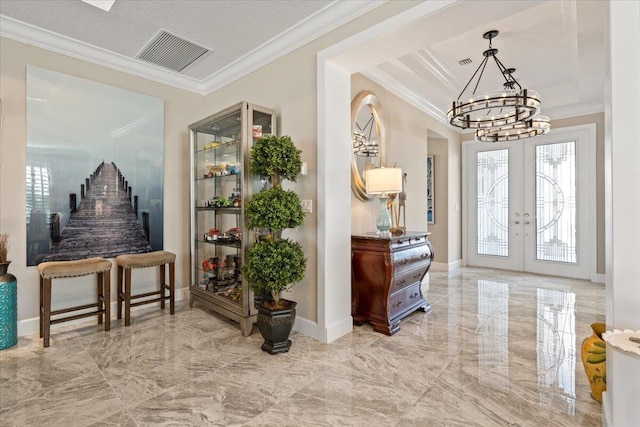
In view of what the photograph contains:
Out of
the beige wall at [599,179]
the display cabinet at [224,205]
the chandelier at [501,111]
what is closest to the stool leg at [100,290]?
the display cabinet at [224,205]

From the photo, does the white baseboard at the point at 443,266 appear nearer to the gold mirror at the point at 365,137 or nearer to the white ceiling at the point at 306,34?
the gold mirror at the point at 365,137

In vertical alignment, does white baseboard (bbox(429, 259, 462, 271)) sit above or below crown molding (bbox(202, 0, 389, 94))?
below

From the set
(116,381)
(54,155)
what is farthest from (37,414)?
(54,155)

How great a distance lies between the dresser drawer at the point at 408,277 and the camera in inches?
122

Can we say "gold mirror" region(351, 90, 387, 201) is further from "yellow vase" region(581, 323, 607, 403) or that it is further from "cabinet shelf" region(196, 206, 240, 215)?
"yellow vase" region(581, 323, 607, 403)

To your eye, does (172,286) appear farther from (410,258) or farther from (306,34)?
(306,34)

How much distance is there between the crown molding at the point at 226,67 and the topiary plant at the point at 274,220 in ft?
3.56

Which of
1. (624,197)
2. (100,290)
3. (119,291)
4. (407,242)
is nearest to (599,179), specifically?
(407,242)

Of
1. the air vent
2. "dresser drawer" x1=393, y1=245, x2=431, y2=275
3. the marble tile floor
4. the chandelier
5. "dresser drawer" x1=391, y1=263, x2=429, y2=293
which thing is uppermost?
the air vent

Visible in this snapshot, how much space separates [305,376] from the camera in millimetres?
2236

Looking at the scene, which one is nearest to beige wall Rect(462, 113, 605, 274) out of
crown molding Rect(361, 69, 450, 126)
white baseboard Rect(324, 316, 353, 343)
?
crown molding Rect(361, 69, 450, 126)

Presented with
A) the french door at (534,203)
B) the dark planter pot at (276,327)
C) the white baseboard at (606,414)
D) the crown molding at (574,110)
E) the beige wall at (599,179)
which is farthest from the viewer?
the french door at (534,203)

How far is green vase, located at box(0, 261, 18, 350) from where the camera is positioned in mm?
2615

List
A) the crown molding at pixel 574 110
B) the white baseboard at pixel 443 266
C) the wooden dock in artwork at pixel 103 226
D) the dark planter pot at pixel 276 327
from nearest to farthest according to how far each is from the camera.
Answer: the dark planter pot at pixel 276 327 < the wooden dock in artwork at pixel 103 226 < the crown molding at pixel 574 110 < the white baseboard at pixel 443 266
